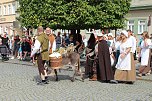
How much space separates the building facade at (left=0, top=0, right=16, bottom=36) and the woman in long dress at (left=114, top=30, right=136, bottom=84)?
146ft

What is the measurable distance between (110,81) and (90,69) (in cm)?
93

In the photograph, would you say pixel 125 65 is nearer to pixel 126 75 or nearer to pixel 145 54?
pixel 126 75

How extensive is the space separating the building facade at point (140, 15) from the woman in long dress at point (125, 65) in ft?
66.6

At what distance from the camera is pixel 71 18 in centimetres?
1752

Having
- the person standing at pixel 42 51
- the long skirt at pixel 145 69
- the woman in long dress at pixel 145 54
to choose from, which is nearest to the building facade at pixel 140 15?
the long skirt at pixel 145 69

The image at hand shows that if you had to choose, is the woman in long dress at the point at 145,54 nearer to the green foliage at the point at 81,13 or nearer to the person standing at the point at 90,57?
the person standing at the point at 90,57

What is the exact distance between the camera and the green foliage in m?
17.5

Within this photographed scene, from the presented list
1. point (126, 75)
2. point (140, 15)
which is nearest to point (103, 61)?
point (126, 75)

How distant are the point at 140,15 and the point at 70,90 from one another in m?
23.9

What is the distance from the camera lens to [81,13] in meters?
17.3

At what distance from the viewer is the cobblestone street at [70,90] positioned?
32.6ft

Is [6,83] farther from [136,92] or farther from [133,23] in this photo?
[133,23]

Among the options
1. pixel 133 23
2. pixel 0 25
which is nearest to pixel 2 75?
pixel 133 23

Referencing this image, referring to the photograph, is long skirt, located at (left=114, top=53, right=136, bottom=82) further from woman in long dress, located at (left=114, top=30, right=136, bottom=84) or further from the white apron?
the white apron
